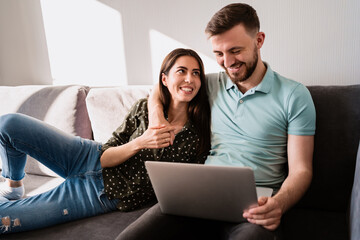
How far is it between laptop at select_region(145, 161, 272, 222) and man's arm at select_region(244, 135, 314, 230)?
0.04 metres

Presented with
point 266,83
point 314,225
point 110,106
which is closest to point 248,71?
point 266,83

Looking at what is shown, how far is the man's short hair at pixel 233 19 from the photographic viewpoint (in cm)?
106

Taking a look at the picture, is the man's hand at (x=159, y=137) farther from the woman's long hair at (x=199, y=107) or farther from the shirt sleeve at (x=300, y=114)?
the shirt sleeve at (x=300, y=114)

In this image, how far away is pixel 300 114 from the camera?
1025 mm

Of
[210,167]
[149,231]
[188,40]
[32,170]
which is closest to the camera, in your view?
[210,167]

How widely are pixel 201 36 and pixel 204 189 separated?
1.02 m

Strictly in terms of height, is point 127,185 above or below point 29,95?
below

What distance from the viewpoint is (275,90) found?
1.09 meters

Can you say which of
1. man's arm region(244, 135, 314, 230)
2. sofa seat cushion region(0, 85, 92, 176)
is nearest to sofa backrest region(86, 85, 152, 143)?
sofa seat cushion region(0, 85, 92, 176)

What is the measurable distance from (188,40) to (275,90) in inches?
26.8

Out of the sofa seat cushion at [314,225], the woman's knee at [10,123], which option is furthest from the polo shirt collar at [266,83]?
the woman's knee at [10,123]

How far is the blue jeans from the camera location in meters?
1.11

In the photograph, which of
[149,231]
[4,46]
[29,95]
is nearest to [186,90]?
[149,231]

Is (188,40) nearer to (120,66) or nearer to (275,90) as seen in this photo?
(120,66)
